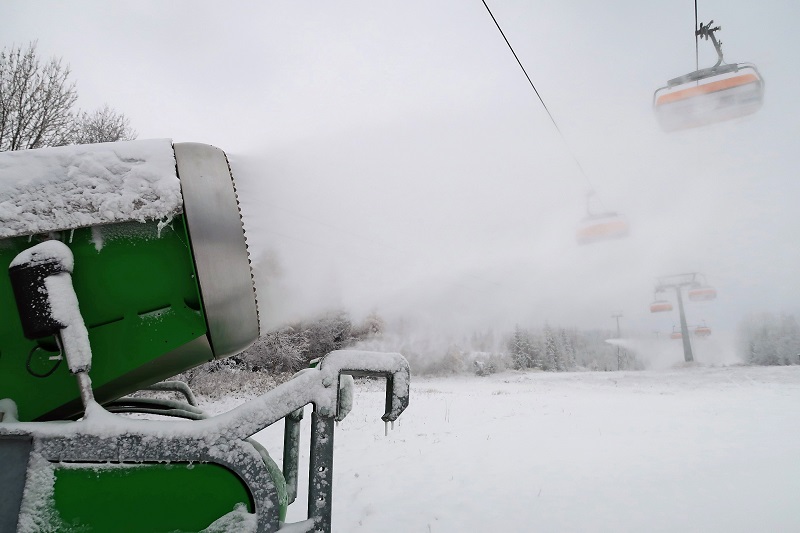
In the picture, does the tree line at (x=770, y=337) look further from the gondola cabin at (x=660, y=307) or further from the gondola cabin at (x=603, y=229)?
the gondola cabin at (x=603, y=229)

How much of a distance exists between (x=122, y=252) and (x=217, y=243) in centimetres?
31

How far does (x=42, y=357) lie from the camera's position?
142 cm

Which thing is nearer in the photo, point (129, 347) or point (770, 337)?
point (129, 347)

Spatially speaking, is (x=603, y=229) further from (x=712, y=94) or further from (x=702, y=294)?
(x=702, y=294)

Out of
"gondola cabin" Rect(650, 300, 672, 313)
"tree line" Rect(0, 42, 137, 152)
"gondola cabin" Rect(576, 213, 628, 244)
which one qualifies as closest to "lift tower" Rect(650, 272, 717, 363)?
"gondola cabin" Rect(650, 300, 672, 313)

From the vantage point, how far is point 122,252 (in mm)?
1463

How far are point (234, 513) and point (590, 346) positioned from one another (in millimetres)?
94381

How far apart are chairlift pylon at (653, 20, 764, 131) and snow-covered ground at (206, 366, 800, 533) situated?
548 centimetres

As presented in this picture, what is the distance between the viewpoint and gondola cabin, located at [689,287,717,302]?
31.2m

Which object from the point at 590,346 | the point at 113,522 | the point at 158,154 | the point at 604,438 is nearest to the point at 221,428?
the point at 113,522

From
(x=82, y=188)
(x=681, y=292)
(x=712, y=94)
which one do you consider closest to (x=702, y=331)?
(x=681, y=292)

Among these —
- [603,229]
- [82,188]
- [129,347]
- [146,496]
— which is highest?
[82,188]

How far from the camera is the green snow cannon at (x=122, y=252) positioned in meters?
1.37

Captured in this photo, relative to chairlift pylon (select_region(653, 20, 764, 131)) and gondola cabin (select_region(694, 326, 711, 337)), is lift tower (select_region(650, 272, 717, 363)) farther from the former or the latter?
chairlift pylon (select_region(653, 20, 764, 131))
